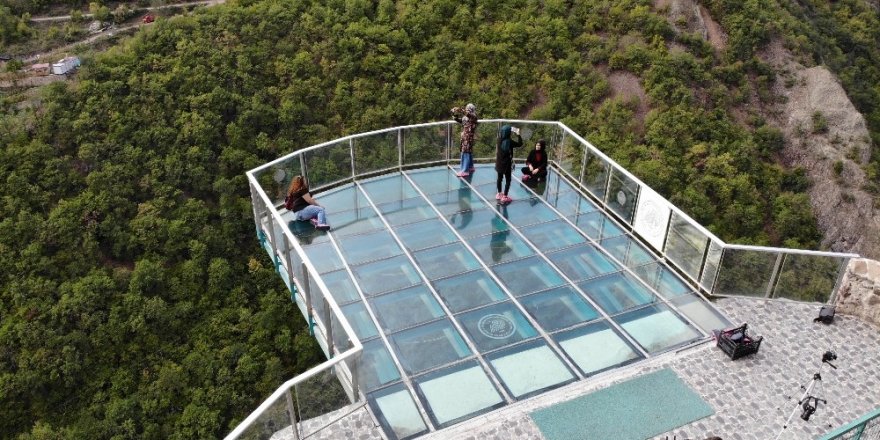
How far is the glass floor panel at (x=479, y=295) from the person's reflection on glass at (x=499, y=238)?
0.03 metres

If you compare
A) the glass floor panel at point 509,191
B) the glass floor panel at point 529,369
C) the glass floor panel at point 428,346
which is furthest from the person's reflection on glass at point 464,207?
the glass floor panel at point 529,369

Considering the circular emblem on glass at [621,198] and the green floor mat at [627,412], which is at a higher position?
the circular emblem on glass at [621,198]

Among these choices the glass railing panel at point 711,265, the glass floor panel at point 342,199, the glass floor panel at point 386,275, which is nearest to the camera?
the glass railing panel at point 711,265

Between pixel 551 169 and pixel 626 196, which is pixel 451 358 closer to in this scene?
pixel 626 196

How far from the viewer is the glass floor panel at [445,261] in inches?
344

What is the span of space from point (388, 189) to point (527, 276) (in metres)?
3.47

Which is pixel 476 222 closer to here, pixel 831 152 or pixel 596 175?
pixel 596 175

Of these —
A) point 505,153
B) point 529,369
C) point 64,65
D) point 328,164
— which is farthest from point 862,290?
point 64,65

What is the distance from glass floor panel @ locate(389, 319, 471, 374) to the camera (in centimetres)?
714

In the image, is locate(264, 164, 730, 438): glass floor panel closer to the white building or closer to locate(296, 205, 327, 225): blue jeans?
locate(296, 205, 327, 225): blue jeans

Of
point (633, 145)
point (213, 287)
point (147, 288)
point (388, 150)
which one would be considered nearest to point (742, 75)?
point (633, 145)

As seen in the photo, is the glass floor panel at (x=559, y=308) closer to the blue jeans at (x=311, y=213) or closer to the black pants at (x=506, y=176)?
the black pants at (x=506, y=176)

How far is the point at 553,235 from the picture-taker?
31.7 feet

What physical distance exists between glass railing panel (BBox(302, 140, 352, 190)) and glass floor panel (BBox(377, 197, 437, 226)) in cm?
122
